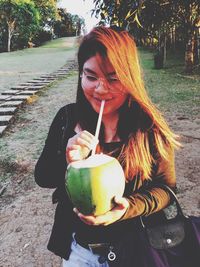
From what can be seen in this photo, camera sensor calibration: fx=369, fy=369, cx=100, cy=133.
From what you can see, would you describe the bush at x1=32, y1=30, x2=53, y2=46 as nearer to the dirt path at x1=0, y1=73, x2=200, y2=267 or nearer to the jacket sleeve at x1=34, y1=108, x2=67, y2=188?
the dirt path at x1=0, y1=73, x2=200, y2=267

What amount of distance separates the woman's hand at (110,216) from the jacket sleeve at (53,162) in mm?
324

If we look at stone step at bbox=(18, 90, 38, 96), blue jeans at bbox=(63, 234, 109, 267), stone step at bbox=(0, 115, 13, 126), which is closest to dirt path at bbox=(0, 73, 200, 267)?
stone step at bbox=(0, 115, 13, 126)

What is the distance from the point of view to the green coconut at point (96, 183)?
96cm

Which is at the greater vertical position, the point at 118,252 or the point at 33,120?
the point at 118,252

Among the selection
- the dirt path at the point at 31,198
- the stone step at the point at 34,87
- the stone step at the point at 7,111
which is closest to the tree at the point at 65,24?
the stone step at the point at 34,87

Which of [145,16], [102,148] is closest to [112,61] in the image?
[102,148]

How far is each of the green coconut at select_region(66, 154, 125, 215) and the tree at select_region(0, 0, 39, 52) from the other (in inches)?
1359

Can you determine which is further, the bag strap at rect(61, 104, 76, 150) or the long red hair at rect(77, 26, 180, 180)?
the bag strap at rect(61, 104, 76, 150)

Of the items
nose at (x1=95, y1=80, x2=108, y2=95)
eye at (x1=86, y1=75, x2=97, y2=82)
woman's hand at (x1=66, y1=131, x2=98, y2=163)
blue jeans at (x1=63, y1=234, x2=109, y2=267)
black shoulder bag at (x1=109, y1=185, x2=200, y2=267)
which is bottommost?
blue jeans at (x1=63, y1=234, x2=109, y2=267)

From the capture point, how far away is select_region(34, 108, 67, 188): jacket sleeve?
1.31 metres

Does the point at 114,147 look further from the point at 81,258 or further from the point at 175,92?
the point at 175,92

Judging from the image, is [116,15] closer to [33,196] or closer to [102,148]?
[33,196]

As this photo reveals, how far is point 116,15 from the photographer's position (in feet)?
29.0

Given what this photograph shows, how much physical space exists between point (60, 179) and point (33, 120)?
193 inches
